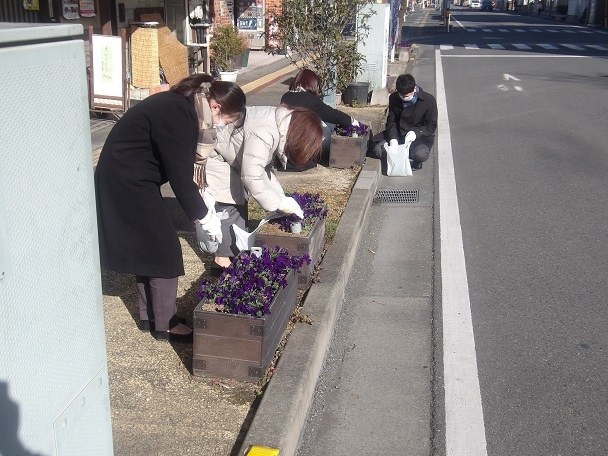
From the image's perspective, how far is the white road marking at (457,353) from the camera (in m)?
3.53

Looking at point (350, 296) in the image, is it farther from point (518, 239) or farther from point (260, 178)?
point (518, 239)

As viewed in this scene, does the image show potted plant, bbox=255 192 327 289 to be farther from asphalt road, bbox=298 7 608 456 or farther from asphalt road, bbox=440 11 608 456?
asphalt road, bbox=440 11 608 456

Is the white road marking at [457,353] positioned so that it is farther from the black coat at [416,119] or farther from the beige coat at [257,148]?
the black coat at [416,119]

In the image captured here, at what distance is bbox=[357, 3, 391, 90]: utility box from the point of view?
45.5 ft

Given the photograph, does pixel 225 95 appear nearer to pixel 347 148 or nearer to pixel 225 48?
pixel 347 148

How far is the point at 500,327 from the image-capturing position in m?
4.70

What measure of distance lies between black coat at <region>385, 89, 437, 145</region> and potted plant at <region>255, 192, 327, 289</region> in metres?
3.78

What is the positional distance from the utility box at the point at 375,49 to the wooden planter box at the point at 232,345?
10.7m

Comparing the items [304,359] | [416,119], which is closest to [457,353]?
[304,359]

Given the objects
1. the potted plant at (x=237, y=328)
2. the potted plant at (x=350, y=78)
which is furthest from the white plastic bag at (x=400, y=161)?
the potted plant at (x=237, y=328)

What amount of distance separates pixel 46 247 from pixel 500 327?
3.46 meters

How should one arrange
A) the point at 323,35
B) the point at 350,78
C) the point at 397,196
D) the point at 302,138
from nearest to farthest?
the point at 302,138
the point at 397,196
the point at 323,35
the point at 350,78

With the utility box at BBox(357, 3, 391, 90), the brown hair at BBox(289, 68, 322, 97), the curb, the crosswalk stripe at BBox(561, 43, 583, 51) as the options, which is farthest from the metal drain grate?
the crosswalk stripe at BBox(561, 43, 583, 51)

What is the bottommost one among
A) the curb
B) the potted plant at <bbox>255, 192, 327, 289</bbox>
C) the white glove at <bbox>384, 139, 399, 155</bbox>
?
the curb
